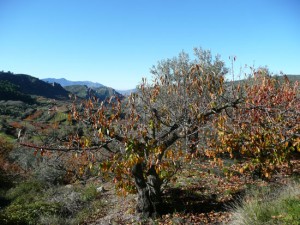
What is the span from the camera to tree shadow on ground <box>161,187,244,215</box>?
803cm

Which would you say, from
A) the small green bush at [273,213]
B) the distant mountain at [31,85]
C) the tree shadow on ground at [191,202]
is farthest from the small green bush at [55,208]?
the distant mountain at [31,85]

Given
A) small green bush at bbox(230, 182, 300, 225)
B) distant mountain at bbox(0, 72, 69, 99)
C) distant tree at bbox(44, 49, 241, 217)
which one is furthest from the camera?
distant mountain at bbox(0, 72, 69, 99)

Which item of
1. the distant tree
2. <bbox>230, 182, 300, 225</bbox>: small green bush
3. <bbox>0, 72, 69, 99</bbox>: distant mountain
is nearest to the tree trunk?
the distant tree

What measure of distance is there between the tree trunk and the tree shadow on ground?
0.36m

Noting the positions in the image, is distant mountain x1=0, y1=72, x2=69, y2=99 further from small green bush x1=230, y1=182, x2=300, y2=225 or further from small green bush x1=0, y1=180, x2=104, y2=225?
small green bush x1=230, y1=182, x2=300, y2=225

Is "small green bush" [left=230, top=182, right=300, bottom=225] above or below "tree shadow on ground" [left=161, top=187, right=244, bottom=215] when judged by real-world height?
above

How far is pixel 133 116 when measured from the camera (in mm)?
6562

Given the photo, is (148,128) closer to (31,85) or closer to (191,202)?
(191,202)

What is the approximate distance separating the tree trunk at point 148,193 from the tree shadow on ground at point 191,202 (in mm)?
365

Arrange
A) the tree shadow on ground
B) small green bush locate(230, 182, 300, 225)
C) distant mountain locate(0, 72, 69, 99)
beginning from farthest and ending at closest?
distant mountain locate(0, 72, 69, 99) → the tree shadow on ground → small green bush locate(230, 182, 300, 225)

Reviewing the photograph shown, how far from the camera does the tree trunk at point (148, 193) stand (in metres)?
7.47

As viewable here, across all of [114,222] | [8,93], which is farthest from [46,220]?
[8,93]

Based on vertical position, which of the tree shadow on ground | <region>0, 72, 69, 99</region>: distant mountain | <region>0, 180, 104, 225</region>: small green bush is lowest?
<region>0, 180, 104, 225</region>: small green bush

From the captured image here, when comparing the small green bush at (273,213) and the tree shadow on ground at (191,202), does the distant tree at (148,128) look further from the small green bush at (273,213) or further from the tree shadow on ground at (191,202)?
the small green bush at (273,213)
